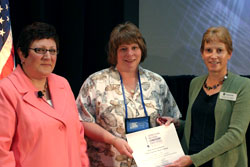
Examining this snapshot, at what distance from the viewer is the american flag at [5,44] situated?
9.39ft

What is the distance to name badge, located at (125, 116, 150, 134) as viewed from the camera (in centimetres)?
252

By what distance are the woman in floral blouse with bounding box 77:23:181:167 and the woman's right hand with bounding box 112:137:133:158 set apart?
0.04m

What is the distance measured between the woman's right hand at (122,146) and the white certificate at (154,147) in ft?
0.10

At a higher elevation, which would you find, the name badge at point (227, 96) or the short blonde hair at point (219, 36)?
the short blonde hair at point (219, 36)

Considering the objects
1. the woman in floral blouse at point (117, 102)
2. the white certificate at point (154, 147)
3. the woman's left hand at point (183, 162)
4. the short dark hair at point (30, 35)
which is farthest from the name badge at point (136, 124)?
the short dark hair at point (30, 35)

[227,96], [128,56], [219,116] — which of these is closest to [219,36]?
[227,96]

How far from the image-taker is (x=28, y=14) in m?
3.46

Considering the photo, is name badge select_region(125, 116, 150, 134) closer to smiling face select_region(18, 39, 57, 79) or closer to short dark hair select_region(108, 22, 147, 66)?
short dark hair select_region(108, 22, 147, 66)

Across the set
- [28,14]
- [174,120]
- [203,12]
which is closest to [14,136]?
[174,120]

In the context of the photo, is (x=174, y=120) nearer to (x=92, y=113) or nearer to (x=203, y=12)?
(x=92, y=113)

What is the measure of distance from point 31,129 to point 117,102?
2.69 feet

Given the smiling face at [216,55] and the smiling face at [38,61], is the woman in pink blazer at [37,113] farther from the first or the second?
the smiling face at [216,55]

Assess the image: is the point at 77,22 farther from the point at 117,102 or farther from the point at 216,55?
the point at 216,55

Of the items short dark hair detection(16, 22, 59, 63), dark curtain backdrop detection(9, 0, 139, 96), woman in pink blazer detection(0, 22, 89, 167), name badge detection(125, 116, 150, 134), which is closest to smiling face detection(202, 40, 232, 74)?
name badge detection(125, 116, 150, 134)
